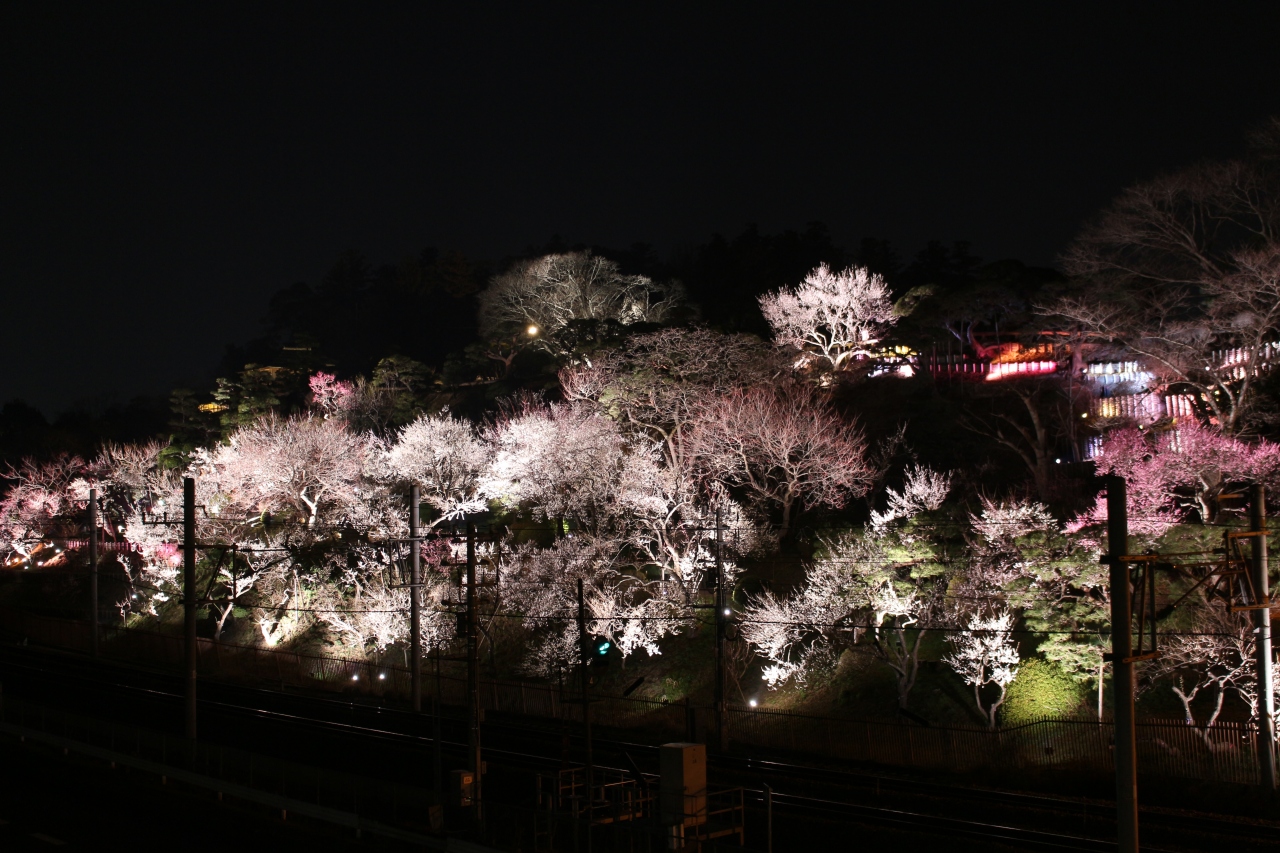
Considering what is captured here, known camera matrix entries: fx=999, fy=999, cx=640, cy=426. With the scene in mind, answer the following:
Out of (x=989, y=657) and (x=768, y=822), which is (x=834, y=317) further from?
(x=768, y=822)

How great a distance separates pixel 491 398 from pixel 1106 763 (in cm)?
4245

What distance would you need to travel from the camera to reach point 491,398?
59312 millimetres

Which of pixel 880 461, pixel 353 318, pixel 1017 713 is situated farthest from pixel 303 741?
pixel 353 318

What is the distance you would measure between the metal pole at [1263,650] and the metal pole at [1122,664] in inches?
270

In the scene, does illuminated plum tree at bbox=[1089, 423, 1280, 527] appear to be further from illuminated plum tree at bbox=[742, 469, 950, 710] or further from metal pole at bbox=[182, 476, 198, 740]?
metal pole at bbox=[182, 476, 198, 740]

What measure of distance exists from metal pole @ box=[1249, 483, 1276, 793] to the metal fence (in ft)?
5.67

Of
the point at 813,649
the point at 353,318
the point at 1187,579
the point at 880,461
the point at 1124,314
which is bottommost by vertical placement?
the point at 813,649

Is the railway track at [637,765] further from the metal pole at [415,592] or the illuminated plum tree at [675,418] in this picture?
the illuminated plum tree at [675,418]

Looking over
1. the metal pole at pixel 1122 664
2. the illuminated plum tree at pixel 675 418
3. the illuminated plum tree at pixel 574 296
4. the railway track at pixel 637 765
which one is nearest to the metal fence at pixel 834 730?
the railway track at pixel 637 765

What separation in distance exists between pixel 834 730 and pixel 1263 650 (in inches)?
438

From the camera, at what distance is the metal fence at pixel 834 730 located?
21.7 metres

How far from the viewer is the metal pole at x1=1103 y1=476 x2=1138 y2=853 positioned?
11.0 m

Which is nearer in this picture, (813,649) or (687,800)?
(687,800)

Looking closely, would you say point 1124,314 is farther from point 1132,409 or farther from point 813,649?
point 813,649
